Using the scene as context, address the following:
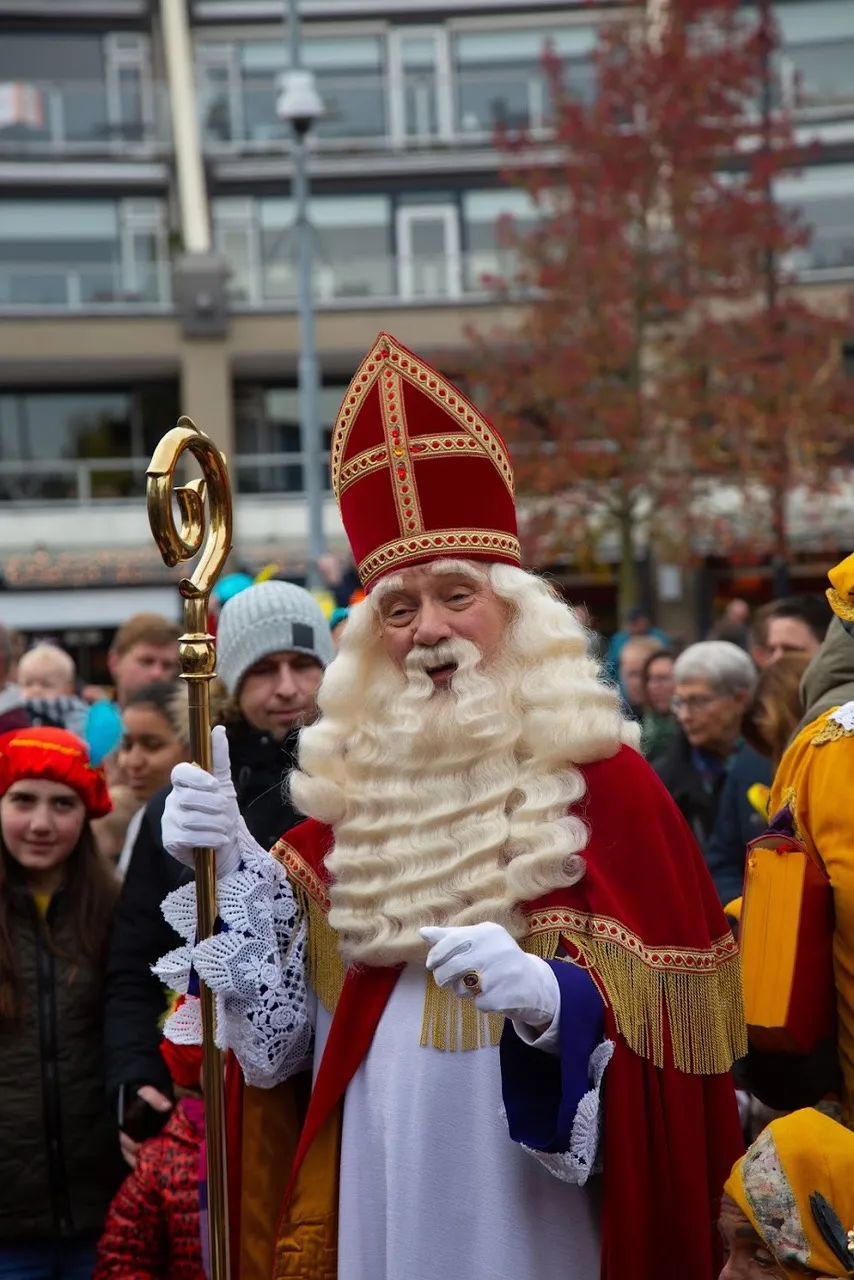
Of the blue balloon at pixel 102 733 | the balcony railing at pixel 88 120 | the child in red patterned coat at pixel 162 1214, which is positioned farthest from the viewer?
the balcony railing at pixel 88 120

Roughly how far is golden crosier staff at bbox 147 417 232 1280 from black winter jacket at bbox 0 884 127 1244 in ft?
3.85

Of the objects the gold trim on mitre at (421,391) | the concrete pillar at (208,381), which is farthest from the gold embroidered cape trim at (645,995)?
the concrete pillar at (208,381)

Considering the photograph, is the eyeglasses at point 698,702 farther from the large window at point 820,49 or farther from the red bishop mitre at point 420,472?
the large window at point 820,49

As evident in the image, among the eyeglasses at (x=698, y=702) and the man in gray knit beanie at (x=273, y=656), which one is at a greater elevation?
the man in gray knit beanie at (x=273, y=656)

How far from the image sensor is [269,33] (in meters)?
31.4

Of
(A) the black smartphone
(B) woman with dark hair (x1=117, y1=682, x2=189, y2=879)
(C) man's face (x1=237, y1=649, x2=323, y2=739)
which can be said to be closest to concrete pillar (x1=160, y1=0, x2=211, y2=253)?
(B) woman with dark hair (x1=117, y1=682, x2=189, y2=879)

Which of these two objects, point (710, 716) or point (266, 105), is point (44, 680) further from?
point (266, 105)

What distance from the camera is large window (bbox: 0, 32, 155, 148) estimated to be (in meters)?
29.5

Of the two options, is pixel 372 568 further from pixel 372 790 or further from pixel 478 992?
pixel 478 992

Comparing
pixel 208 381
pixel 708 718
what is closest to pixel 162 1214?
pixel 708 718

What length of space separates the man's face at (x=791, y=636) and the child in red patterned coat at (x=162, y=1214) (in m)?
3.10

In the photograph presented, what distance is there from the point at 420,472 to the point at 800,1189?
147cm

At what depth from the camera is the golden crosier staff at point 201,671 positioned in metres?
3.21

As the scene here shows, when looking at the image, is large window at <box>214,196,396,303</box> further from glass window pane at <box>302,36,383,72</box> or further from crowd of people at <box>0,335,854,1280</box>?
crowd of people at <box>0,335,854,1280</box>
